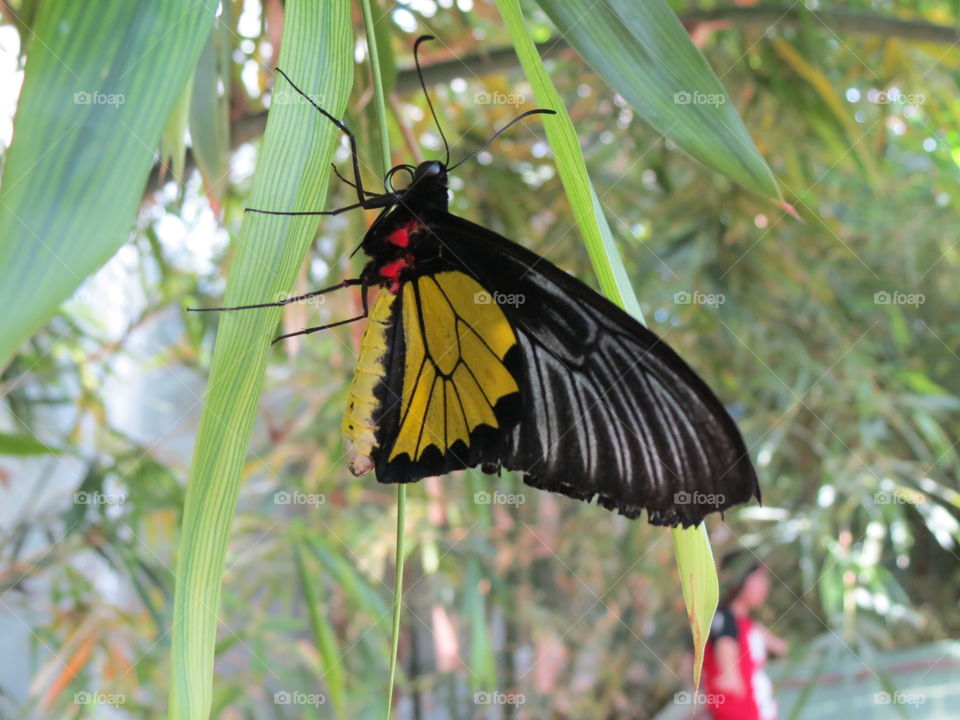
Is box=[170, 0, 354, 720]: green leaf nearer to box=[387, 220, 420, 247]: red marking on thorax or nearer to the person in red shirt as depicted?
box=[387, 220, 420, 247]: red marking on thorax

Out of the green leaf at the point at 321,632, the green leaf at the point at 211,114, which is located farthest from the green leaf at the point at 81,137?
the green leaf at the point at 321,632

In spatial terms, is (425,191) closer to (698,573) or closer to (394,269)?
(394,269)

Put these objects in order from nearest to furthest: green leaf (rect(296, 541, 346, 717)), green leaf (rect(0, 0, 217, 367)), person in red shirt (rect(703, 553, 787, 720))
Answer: green leaf (rect(0, 0, 217, 367)), green leaf (rect(296, 541, 346, 717)), person in red shirt (rect(703, 553, 787, 720))

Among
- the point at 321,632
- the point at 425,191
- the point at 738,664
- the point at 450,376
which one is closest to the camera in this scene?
the point at 425,191

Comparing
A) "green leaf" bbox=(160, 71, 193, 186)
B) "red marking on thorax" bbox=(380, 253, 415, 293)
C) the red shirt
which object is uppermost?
"green leaf" bbox=(160, 71, 193, 186)

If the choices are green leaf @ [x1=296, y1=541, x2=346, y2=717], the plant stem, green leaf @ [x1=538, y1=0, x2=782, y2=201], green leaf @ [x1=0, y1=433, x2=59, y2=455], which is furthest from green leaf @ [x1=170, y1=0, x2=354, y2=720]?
green leaf @ [x1=296, y1=541, x2=346, y2=717]

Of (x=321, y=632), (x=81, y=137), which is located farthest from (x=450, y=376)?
(x=321, y=632)

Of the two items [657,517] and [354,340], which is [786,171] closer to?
[354,340]
